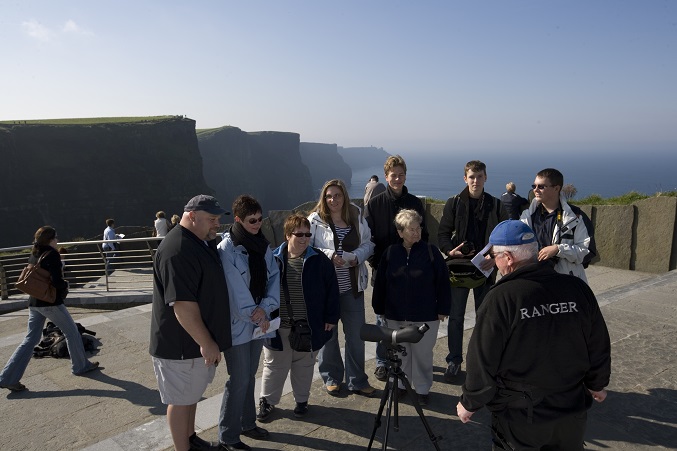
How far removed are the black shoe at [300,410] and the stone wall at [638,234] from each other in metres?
7.74

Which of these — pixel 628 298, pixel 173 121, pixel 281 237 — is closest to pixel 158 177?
pixel 173 121

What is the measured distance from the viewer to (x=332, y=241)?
13.8 feet

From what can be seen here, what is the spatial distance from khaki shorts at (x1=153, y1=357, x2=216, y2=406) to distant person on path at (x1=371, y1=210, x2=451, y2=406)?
5.75ft

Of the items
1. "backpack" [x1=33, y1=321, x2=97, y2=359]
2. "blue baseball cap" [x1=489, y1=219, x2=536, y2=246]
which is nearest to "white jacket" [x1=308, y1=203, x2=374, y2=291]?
"blue baseball cap" [x1=489, y1=219, x2=536, y2=246]

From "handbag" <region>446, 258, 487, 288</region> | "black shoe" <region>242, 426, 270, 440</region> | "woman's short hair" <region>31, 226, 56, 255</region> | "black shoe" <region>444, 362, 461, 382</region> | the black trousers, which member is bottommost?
"black shoe" <region>242, 426, 270, 440</region>

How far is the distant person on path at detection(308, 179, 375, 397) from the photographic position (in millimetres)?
4191

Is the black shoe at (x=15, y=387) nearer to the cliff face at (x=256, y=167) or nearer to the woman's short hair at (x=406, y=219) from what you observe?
the woman's short hair at (x=406, y=219)

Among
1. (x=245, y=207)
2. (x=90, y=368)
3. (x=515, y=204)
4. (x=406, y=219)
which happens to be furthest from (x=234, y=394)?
(x=515, y=204)

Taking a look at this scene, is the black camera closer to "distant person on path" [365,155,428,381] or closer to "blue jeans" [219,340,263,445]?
"distant person on path" [365,155,428,381]

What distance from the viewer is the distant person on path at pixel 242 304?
10.9 feet

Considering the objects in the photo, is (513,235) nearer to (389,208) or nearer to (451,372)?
(389,208)

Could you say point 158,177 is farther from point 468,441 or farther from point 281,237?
point 468,441

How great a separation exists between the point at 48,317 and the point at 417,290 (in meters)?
3.99

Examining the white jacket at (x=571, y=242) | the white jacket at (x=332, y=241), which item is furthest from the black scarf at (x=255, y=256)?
the white jacket at (x=571, y=242)
